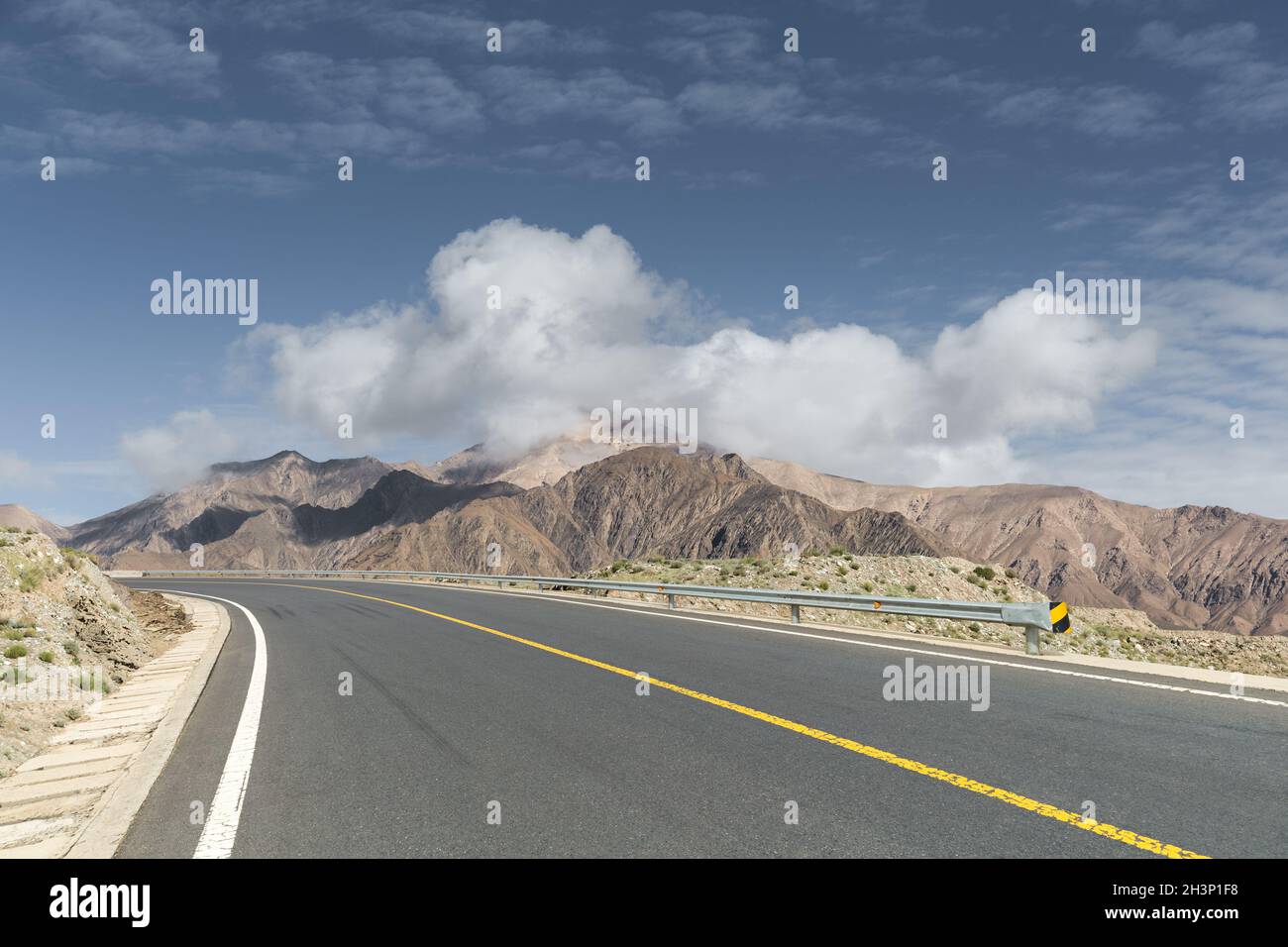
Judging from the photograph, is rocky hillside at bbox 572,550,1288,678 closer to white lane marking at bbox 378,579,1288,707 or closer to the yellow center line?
white lane marking at bbox 378,579,1288,707

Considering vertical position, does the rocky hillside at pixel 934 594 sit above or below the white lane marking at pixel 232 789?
below

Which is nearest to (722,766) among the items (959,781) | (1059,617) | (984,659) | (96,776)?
(959,781)

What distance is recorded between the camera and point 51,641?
35.4ft

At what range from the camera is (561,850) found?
4422mm

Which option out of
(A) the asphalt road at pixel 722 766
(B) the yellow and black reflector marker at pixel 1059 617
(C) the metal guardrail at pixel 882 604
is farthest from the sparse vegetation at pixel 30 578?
(B) the yellow and black reflector marker at pixel 1059 617

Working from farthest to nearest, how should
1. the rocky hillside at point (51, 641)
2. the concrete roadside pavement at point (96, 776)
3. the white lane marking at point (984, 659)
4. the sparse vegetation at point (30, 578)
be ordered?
the sparse vegetation at point (30, 578)
the white lane marking at point (984, 659)
the rocky hillside at point (51, 641)
the concrete roadside pavement at point (96, 776)

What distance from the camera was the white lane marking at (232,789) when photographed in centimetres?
471

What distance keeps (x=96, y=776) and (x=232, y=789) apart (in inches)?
63.0

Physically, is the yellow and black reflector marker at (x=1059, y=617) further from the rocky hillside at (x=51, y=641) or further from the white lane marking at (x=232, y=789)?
the rocky hillside at (x=51, y=641)

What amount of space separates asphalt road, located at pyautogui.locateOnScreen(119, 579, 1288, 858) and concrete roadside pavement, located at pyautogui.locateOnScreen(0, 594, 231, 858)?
214 millimetres

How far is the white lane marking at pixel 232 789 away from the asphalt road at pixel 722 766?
8 cm
